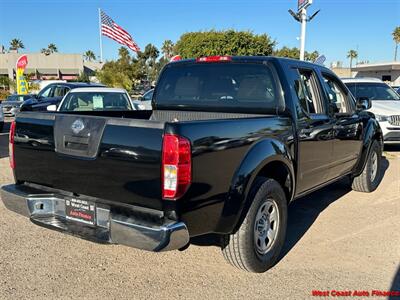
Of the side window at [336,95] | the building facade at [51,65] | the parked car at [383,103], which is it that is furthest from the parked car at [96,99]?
the building facade at [51,65]

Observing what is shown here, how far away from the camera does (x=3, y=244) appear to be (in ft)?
13.7

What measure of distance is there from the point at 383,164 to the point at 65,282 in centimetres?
753

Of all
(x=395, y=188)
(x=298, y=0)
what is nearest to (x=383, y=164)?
(x=395, y=188)

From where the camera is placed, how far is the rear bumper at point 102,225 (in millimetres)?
2676

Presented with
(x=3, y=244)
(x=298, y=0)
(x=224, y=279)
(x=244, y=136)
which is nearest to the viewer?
(x=244, y=136)

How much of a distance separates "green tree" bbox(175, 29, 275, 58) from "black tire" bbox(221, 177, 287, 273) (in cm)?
3876

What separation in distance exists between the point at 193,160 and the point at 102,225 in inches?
35.2

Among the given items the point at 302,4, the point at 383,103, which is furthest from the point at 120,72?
the point at 383,103

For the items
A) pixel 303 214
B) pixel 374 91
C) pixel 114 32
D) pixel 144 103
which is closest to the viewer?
pixel 303 214

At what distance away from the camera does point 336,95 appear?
538 cm

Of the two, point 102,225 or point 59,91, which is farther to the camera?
point 59,91

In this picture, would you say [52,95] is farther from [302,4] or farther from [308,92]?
[308,92]

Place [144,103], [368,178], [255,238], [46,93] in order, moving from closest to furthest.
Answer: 1. [255,238]
2. [368,178]
3. [144,103]
4. [46,93]

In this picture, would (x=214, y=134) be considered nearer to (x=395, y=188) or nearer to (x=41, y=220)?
(x=41, y=220)
